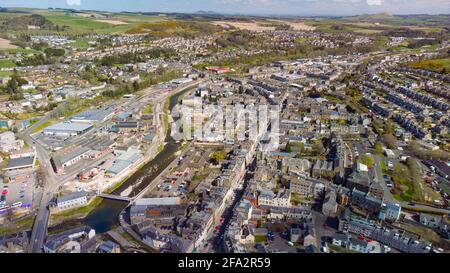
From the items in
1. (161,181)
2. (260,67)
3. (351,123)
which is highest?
(260,67)

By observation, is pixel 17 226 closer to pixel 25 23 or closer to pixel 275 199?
pixel 275 199

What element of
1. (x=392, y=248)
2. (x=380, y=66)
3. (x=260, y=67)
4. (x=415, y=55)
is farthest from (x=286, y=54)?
(x=392, y=248)

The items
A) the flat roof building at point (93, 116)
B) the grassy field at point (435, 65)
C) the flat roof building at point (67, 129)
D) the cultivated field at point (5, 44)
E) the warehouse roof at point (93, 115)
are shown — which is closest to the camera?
the flat roof building at point (67, 129)

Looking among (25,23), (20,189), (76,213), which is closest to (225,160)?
(76,213)

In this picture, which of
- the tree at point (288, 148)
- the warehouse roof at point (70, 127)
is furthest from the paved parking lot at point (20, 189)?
the tree at point (288, 148)

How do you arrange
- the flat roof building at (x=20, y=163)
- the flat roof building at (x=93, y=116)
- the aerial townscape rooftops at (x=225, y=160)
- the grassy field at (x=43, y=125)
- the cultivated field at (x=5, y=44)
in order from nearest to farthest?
the aerial townscape rooftops at (x=225, y=160) < the flat roof building at (x=20, y=163) < the grassy field at (x=43, y=125) < the flat roof building at (x=93, y=116) < the cultivated field at (x=5, y=44)

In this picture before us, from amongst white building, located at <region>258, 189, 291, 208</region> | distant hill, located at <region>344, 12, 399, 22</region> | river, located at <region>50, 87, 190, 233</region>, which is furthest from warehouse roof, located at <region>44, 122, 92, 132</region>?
distant hill, located at <region>344, 12, 399, 22</region>

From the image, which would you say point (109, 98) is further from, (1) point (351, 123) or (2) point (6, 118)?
(1) point (351, 123)

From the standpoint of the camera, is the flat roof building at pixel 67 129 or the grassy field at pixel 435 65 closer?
the flat roof building at pixel 67 129

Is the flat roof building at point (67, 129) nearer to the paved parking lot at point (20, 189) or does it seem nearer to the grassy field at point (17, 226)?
the paved parking lot at point (20, 189)
